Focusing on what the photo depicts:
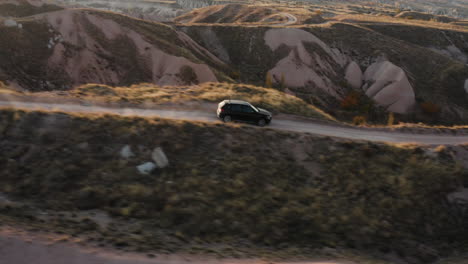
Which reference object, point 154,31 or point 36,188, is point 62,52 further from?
point 36,188

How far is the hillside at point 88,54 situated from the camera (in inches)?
1789

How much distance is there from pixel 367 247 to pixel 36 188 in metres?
14.7

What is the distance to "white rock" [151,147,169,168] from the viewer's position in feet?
53.6

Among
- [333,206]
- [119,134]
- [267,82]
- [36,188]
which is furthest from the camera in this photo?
[267,82]

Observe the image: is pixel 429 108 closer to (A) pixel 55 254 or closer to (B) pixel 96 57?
(B) pixel 96 57

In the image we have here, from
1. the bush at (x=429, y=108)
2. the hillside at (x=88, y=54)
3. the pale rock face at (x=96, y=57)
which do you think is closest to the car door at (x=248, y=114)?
the pale rock face at (x=96, y=57)

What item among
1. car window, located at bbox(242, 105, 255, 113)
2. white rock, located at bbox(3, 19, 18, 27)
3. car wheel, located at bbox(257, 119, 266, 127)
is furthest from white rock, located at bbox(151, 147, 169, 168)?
white rock, located at bbox(3, 19, 18, 27)

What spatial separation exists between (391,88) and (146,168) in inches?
2401

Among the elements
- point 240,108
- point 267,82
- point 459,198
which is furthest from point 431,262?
point 267,82

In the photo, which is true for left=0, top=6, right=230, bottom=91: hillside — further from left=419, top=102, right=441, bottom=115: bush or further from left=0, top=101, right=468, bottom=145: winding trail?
left=419, top=102, right=441, bottom=115: bush

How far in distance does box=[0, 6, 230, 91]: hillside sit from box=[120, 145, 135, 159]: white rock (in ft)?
111

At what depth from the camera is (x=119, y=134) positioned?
17.6 metres

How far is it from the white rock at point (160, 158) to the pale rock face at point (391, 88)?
187ft

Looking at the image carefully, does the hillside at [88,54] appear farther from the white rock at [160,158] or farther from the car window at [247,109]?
the white rock at [160,158]
